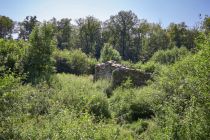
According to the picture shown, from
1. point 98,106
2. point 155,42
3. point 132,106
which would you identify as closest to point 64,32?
point 155,42

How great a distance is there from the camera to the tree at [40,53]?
2220cm

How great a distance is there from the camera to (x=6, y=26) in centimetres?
5953

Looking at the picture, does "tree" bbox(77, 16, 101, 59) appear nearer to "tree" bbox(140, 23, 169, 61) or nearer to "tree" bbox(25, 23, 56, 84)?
"tree" bbox(140, 23, 169, 61)

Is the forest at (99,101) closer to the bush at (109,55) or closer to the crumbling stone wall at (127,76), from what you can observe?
the crumbling stone wall at (127,76)

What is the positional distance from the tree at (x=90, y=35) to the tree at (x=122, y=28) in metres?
2.93

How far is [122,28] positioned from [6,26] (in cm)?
2223

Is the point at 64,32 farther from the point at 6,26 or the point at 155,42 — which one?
the point at 155,42

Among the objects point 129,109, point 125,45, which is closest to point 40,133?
point 129,109

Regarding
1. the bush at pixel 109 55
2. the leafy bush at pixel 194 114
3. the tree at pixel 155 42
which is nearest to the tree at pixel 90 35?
the tree at pixel 155 42

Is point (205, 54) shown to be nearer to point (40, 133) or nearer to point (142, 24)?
point (40, 133)

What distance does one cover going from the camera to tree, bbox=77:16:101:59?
59344 millimetres

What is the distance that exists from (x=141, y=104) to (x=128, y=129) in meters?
2.90

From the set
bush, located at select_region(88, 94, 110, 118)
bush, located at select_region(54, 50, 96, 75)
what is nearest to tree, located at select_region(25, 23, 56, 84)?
bush, located at select_region(88, 94, 110, 118)

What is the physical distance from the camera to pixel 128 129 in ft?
45.7
